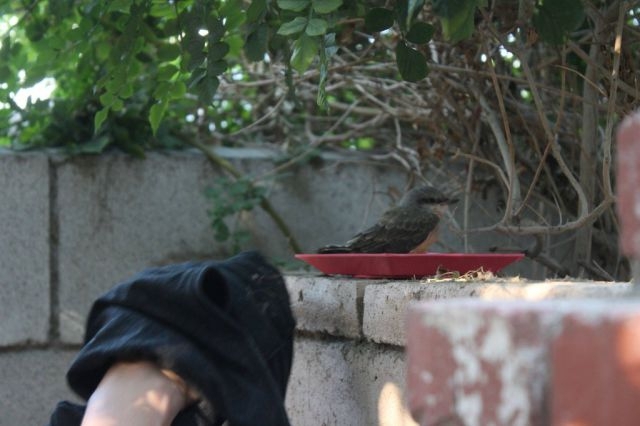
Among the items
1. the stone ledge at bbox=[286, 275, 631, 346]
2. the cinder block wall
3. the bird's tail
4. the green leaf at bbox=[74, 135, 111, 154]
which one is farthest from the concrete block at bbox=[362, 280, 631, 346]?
the green leaf at bbox=[74, 135, 111, 154]

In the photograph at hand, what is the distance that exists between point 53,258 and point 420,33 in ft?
7.62

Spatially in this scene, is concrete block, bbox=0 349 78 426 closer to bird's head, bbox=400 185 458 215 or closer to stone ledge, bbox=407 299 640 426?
bird's head, bbox=400 185 458 215

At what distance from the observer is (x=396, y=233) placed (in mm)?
3162

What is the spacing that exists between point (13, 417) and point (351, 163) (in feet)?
5.53

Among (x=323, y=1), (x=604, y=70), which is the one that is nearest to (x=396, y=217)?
(x=604, y=70)

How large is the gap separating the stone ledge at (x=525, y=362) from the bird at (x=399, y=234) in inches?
77.8

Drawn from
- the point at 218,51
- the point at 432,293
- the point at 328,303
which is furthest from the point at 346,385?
the point at 218,51

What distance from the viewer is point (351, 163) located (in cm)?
469

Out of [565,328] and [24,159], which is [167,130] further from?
[565,328]

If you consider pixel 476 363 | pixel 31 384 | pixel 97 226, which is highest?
pixel 476 363

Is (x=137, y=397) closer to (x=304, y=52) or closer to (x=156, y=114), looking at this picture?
(x=304, y=52)

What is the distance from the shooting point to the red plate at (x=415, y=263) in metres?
2.65

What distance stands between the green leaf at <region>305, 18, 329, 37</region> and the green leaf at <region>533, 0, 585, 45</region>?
1.46 ft

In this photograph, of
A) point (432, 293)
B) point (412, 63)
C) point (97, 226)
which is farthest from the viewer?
point (97, 226)
